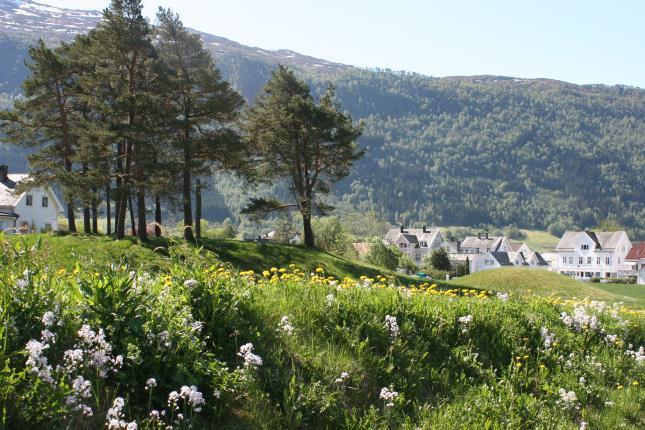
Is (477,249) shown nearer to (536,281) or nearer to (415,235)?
(415,235)

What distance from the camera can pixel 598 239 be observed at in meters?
116

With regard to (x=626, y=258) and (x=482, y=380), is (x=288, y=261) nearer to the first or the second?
(x=482, y=380)

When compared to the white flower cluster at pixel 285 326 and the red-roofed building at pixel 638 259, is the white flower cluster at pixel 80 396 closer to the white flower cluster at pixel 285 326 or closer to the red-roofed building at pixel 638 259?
the white flower cluster at pixel 285 326

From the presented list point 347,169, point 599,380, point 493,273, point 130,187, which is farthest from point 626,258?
point 599,380

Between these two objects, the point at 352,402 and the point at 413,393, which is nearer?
the point at 352,402

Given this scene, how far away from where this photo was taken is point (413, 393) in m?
6.62

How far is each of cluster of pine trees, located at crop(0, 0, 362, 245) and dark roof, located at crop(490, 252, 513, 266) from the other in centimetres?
10690

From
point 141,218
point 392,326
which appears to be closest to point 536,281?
point 141,218

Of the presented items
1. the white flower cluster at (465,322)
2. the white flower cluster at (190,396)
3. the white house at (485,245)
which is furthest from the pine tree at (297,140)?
the white house at (485,245)

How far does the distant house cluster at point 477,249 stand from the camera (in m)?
140

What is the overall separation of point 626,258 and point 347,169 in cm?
8572

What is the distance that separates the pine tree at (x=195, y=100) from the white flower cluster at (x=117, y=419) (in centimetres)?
2888

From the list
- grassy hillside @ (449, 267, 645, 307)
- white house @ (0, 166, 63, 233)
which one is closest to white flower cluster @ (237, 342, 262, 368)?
grassy hillside @ (449, 267, 645, 307)

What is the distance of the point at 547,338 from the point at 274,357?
4640 millimetres
